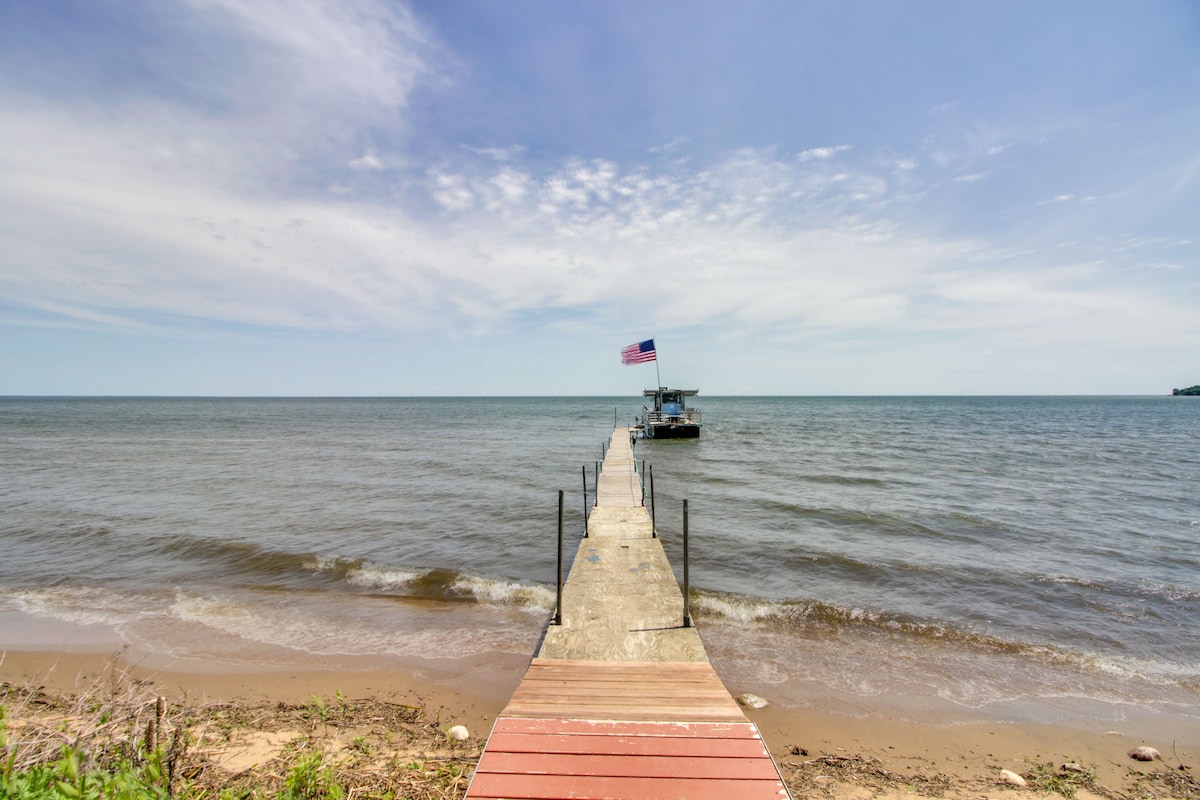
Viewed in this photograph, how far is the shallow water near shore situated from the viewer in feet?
27.2

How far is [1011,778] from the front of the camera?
5.76 m

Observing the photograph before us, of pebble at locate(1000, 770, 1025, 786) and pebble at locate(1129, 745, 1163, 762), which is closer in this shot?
pebble at locate(1000, 770, 1025, 786)

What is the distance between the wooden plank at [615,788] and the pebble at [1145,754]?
5208 mm

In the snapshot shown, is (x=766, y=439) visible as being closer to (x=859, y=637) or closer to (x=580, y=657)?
(x=859, y=637)

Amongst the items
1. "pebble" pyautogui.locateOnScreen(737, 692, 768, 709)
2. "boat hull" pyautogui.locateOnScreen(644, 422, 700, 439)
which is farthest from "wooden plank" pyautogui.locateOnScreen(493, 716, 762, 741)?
"boat hull" pyautogui.locateOnScreen(644, 422, 700, 439)

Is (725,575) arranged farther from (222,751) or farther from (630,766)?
(222,751)

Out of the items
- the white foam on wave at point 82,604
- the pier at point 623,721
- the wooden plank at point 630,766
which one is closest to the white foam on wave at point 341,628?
the white foam on wave at point 82,604

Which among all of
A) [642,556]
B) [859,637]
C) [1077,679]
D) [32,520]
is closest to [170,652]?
[642,556]

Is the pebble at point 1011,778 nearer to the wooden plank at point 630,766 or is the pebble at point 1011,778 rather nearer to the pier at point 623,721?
the pier at point 623,721

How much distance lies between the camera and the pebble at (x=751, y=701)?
716cm

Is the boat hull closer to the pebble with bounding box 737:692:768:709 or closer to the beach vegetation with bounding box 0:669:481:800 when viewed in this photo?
the pebble with bounding box 737:692:768:709

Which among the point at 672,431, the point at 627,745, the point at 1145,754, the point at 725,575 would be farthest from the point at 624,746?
the point at 672,431

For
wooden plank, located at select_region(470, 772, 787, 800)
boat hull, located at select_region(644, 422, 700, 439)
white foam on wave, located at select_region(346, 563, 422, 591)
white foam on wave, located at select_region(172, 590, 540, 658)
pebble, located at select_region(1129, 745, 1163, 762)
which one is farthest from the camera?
boat hull, located at select_region(644, 422, 700, 439)

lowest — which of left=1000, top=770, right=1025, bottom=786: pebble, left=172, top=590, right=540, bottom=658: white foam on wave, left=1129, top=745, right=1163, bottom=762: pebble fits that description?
left=1129, top=745, right=1163, bottom=762: pebble
